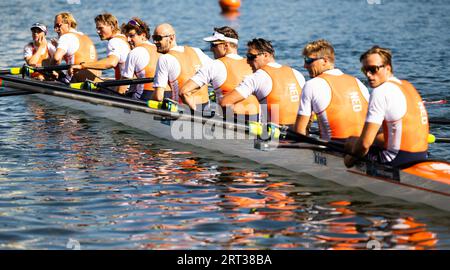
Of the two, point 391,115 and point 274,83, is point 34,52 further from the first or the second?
point 391,115

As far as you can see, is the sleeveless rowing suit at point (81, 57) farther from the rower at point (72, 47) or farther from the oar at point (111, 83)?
the oar at point (111, 83)

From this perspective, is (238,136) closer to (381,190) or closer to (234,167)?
(234,167)

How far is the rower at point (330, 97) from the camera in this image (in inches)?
457

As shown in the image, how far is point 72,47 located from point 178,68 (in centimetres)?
448

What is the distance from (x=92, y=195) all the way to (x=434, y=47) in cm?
2309

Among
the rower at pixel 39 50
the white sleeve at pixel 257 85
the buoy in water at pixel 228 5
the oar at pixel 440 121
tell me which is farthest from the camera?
the buoy in water at pixel 228 5

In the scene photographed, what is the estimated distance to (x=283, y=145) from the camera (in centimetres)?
1238

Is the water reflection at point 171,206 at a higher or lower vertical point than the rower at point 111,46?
lower

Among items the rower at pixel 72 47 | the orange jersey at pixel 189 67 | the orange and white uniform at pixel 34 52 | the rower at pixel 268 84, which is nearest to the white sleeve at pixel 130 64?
the orange jersey at pixel 189 67

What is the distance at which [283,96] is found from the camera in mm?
13023

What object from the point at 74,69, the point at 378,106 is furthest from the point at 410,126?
the point at 74,69

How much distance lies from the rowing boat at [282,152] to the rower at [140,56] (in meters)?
0.65

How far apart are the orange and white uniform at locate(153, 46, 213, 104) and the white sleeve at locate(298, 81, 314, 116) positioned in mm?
3801
